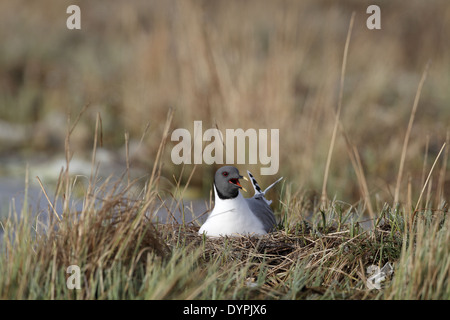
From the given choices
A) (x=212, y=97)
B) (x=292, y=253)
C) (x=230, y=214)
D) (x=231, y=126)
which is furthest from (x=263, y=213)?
(x=212, y=97)

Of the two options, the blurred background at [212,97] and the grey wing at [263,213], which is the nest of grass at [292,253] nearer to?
the grey wing at [263,213]

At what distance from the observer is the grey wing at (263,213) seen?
3.24 meters

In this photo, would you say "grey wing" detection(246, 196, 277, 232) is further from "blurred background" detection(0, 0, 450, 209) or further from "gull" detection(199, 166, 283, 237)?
"blurred background" detection(0, 0, 450, 209)

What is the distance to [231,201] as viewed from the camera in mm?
3143

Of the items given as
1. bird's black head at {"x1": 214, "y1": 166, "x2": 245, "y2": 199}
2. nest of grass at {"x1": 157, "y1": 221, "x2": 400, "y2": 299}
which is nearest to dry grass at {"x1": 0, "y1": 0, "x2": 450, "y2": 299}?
nest of grass at {"x1": 157, "y1": 221, "x2": 400, "y2": 299}

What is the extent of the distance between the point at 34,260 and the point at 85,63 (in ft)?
22.0

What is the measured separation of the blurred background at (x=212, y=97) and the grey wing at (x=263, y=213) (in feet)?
1.70

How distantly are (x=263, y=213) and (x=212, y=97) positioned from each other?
238 cm

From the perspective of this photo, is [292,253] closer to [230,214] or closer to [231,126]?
[230,214]

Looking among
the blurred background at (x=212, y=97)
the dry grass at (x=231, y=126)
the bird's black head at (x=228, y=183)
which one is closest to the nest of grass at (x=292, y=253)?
the dry grass at (x=231, y=126)

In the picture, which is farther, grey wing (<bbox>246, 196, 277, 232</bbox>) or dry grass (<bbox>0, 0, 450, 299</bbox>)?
grey wing (<bbox>246, 196, 277, 232</bbox>)

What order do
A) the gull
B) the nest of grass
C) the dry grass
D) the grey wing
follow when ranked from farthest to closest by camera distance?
the grey wing < the gull < the nest of grass < the dry grass

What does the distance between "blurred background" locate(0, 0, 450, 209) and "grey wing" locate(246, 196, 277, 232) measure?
0.52 metres

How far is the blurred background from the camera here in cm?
534
